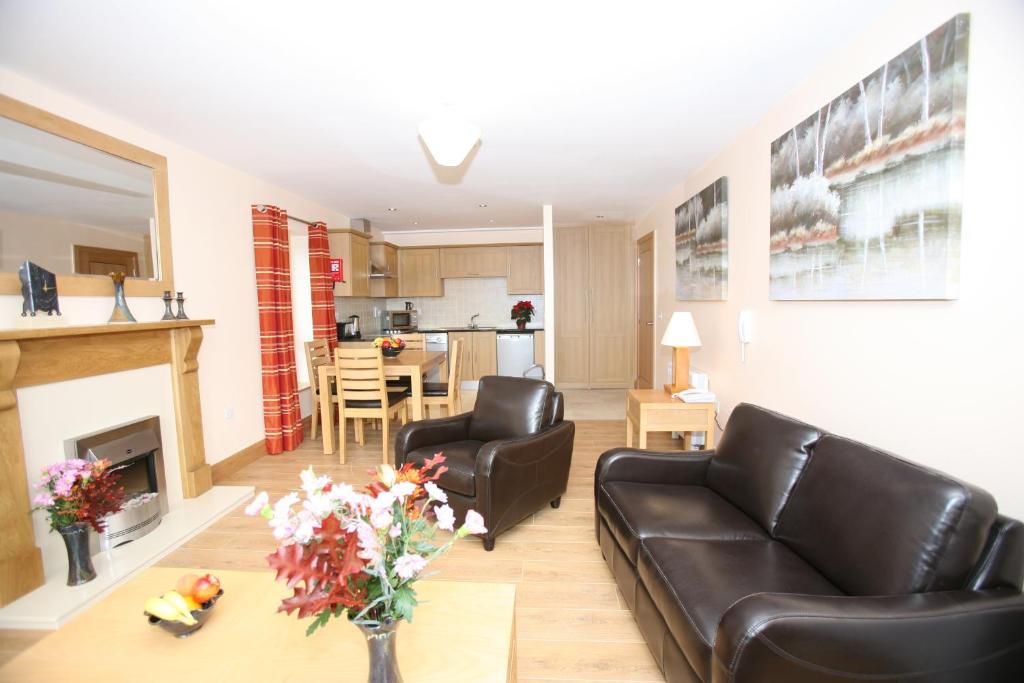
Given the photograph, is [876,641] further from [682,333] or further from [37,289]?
[37,289]

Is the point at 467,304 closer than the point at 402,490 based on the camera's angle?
No

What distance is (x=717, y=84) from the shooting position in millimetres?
2299

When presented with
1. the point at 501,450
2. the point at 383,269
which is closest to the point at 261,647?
the point at 501,450

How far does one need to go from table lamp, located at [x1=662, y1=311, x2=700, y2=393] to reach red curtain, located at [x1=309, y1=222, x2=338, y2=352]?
3706 millimetres

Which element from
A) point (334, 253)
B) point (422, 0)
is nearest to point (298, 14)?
point (422, 0)

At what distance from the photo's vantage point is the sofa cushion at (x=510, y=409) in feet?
9.05

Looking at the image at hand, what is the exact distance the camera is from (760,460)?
1878mm

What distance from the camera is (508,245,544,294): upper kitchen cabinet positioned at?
6.93 meters

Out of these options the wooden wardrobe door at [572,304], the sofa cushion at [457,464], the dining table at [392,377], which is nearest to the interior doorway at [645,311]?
the wooden wardrobe door at [572,304]

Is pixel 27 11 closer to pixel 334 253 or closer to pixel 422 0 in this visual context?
pixel 422 0

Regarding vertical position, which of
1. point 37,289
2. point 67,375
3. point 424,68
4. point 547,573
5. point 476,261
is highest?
point 424,68

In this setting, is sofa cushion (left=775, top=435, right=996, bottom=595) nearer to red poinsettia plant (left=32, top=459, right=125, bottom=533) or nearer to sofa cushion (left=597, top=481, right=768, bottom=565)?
sofa cushion (left=597, top=481, right=768, bottom=565)

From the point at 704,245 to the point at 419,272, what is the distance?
471cm

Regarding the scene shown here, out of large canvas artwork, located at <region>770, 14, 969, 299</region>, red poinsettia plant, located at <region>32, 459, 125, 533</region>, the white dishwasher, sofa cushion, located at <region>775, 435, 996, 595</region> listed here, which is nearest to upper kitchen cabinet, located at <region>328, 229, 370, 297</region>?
the white dishwasher
